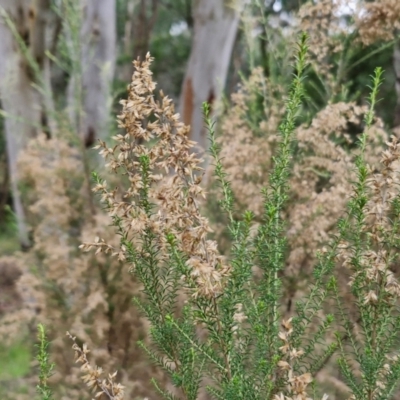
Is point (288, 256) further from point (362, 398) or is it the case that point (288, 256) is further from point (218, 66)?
point (218, 66)

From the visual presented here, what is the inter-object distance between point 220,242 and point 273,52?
1.05m

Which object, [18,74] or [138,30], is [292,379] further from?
[138,30]

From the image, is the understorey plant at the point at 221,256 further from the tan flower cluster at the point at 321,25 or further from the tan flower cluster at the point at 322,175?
the tan flower cluster at the point at 321,25

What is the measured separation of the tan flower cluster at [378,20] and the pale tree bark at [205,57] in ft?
5.23

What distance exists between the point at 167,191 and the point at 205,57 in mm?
3025

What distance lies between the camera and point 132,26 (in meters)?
14.3

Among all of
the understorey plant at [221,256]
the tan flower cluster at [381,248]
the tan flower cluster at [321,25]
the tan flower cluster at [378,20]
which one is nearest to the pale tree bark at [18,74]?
the tan flower cluster at [321,25]

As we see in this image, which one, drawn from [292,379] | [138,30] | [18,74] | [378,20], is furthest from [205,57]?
[138,30]

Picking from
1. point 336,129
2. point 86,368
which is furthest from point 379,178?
point 336,129

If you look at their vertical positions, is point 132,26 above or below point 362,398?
above

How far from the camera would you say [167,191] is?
113cm

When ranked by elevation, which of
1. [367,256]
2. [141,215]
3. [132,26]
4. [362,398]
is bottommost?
[362,398]

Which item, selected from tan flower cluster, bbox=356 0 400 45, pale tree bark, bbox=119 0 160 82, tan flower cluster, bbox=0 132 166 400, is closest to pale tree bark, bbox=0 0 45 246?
tan flower cluster, bbox=0 132 166 400

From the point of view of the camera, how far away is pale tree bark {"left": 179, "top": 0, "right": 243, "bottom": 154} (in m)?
3.90
